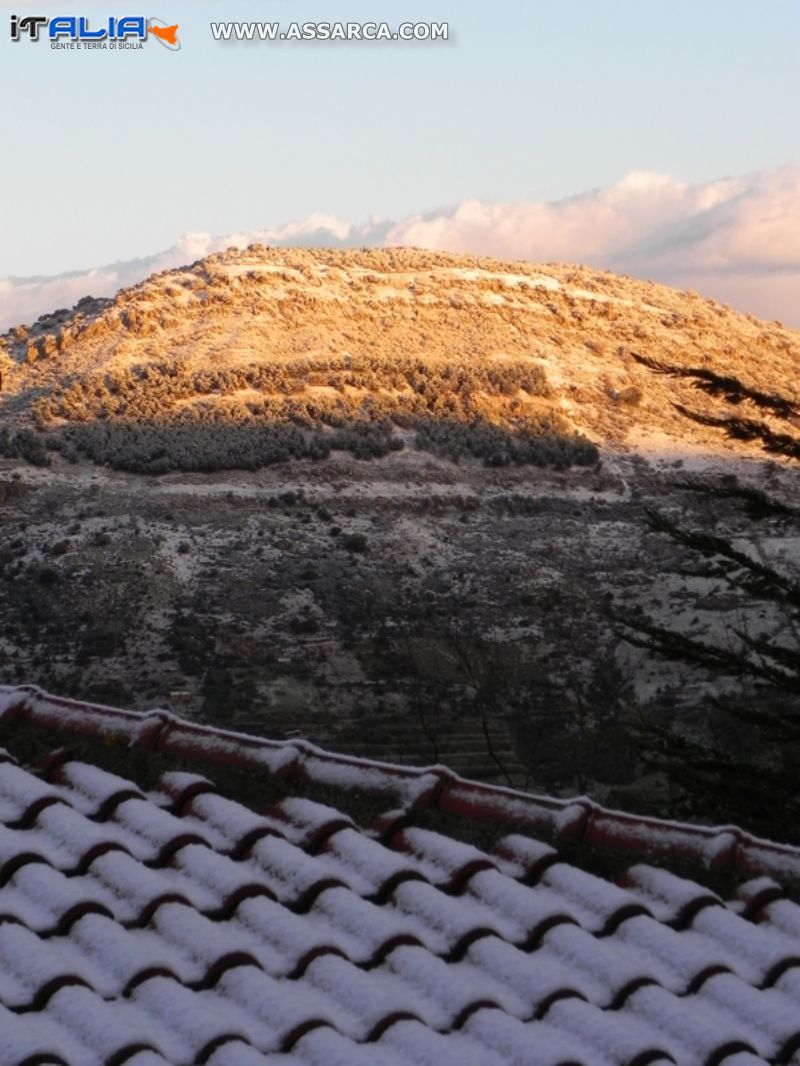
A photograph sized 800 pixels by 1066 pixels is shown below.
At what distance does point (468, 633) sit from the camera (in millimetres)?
28188

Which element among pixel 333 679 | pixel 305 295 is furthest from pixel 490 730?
pixel 305 295

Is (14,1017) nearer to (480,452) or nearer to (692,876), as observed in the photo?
(692,876)

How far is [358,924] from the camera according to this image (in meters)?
3.81

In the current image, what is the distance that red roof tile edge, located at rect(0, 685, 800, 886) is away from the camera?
4.49 m

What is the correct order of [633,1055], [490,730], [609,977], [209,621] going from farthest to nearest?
[209,621] < [490,730] < [609,977] < [633,1055]

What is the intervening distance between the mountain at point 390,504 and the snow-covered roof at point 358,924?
546cm

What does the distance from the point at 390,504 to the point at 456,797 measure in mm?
30295

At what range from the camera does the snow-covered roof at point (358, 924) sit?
3270mm

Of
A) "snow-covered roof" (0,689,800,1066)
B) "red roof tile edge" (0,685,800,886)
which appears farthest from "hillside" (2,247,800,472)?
"snow-covered roof" (0,689,800,1066)

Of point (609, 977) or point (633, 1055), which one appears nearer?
point (633, 1055)

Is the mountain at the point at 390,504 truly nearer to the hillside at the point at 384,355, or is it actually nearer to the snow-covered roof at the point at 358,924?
the hillside at the point at 384,355

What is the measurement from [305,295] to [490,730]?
25.2m

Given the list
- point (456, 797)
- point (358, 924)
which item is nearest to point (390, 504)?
point (456, 797)

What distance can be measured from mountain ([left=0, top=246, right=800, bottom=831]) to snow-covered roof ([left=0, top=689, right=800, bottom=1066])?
5.46 meters
